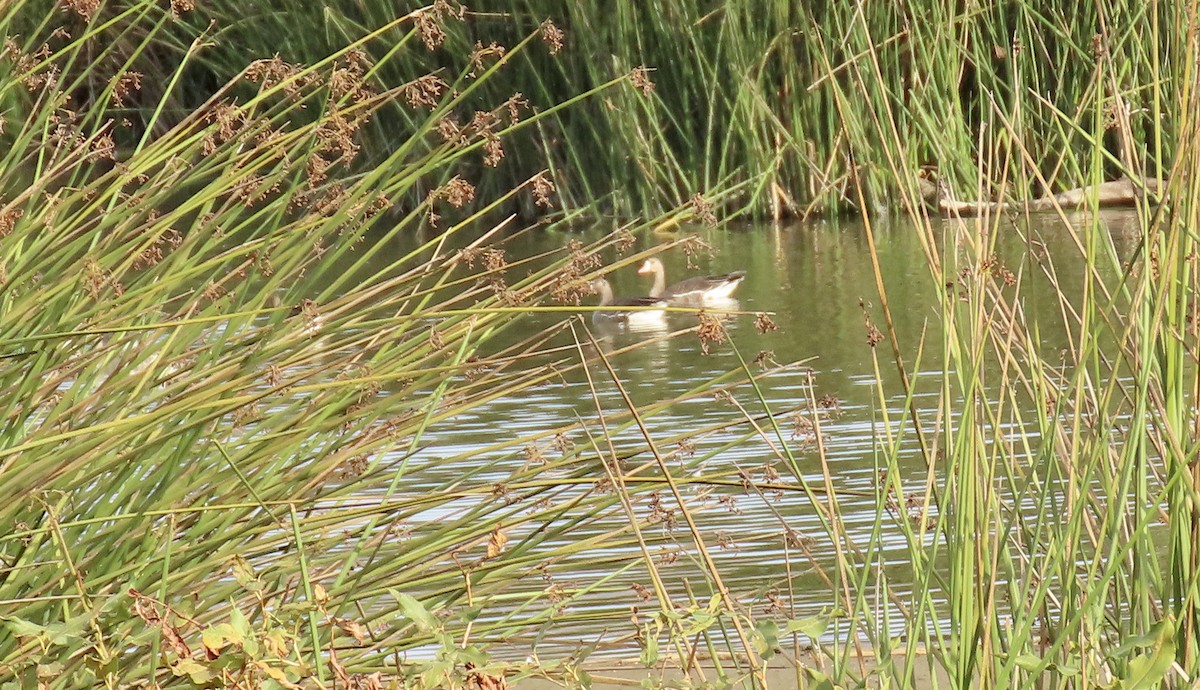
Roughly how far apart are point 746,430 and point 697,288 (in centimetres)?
344

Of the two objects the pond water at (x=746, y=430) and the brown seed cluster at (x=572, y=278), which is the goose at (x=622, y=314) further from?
the brown seed cluster at (x=572, y=278)

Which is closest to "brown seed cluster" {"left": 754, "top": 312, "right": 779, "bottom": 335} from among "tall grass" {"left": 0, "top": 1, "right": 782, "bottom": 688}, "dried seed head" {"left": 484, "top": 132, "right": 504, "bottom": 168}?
"tall grass" {"left": 0, "top": 1, "right": 782, "bottom": 688}

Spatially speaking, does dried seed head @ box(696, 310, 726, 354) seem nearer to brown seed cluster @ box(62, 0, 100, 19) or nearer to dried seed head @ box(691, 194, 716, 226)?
dried seed head @ box(691, 194, 716, 226)

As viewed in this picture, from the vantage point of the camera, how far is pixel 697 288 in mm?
8086

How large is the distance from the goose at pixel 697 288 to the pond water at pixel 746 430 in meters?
0.11

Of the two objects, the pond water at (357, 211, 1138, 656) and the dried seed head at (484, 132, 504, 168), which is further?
the pond water at (357, 211, 1138, 656)

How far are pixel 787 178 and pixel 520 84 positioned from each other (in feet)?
5.26

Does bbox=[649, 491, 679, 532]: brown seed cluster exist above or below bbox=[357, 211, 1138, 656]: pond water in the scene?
above

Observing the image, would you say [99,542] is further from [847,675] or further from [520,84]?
[520,84]

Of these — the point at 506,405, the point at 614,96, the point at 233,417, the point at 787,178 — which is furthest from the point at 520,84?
the point at 233,417

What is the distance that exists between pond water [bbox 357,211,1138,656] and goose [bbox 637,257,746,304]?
0.37 ft

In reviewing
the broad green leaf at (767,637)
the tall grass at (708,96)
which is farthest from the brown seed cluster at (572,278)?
Answer: the tall grass at (708,96)

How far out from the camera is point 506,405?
534cm

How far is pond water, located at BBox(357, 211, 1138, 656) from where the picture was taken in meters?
2.29
